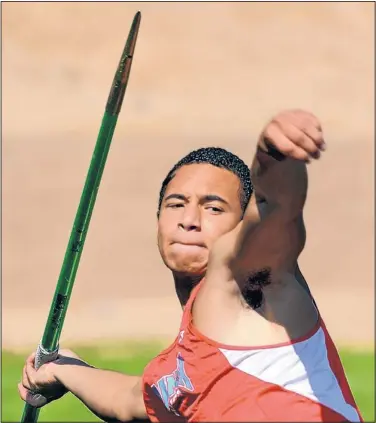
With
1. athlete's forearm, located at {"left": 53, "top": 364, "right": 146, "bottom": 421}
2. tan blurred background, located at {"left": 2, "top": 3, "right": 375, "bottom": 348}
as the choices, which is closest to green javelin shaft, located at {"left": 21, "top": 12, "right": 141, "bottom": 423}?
athlete's forearm, located at {"left": 53, "top": 364, "right": 146, "bottom": 421}

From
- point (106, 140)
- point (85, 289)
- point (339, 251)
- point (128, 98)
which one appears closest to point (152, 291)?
point (85, 289)

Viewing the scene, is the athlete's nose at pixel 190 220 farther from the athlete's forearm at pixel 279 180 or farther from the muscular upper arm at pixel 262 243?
the athlete's forearm at pixel 279 180

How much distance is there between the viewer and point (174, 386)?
4.08 metres

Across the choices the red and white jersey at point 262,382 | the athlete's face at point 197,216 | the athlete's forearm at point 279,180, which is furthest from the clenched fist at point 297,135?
the athlete's face at point 197,216

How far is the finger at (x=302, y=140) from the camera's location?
3.49 m

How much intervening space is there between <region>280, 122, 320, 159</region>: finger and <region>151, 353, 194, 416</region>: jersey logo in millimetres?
843

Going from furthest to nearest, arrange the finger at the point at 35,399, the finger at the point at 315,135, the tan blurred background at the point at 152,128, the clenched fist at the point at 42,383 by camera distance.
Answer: the tan blurred background at the point at 152,128 → the finger at the point at 35,399 → the clenched fist at the point at 42,383 → the finger at the point at 315,135

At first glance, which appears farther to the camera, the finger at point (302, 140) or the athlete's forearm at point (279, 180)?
the athlete's forearm at point (279, 180)

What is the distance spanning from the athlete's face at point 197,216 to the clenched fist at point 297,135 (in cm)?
75

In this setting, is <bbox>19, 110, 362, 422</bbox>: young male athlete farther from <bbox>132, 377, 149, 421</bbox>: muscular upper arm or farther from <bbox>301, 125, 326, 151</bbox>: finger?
<bbox>132, 377, 149, 421</bbox>: muscular upper arm

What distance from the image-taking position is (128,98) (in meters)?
22.0

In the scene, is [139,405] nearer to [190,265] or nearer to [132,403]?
[132,403]

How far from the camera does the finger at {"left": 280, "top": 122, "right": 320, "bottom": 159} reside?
137 inches

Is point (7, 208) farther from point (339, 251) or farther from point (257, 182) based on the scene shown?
point (257, 182)
